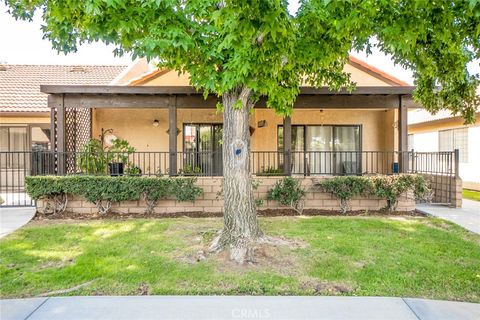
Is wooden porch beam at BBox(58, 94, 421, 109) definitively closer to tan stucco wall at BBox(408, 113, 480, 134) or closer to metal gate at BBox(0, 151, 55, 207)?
metal gate at BBox(0, 151, 55, 207)

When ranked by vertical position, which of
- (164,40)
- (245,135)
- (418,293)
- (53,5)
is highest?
(53,5)

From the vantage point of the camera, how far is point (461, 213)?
8.74 meters

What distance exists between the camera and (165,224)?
7.40 m

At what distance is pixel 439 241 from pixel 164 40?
18.9 ft

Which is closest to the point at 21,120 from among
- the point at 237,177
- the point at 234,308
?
the point at 237,177

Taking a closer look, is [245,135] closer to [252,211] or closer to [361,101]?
[252,211]

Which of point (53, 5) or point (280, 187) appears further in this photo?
point (280, 187)

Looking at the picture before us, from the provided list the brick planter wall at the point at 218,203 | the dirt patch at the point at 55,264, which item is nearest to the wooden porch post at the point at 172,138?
the brick planter wall at the point at 218,203

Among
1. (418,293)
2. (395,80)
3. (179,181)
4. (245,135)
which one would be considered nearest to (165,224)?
(179,181)

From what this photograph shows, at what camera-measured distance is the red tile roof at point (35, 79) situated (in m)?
12.7

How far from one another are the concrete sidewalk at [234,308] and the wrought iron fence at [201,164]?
14.3 ft

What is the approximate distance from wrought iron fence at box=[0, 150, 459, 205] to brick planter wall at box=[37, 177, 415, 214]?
1.50 feet

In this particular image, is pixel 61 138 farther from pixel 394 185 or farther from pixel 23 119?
pixel 394 185

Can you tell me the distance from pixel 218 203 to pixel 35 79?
11.3 meters
